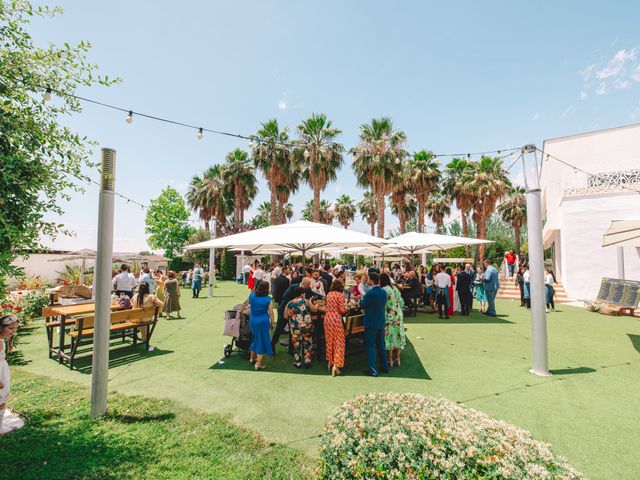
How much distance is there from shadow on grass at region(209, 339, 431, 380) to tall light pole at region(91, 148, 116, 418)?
2024 millimetres

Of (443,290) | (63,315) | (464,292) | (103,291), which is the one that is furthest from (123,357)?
(464,292)

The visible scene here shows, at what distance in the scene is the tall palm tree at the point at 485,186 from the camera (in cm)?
2578

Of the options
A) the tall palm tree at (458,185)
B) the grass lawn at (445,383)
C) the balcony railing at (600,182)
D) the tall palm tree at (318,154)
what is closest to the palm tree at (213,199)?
the tall palm tree at (318,154)

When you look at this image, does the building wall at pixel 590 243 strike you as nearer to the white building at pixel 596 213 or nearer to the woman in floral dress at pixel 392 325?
the white building at pixel 596 213

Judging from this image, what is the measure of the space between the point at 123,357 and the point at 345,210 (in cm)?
4769

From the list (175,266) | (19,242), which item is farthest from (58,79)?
(175,266)

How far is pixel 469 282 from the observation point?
11438 mm

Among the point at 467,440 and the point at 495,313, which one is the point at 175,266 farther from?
the point at 467,440

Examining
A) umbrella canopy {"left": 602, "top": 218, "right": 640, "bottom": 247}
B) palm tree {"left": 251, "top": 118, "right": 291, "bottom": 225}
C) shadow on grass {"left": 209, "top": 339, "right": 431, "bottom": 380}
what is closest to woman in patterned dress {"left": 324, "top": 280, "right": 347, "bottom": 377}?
shadow on grass {"left": 209, "top": 339, "right": 431, "bottom": 380}

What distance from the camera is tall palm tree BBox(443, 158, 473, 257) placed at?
27.6 metres

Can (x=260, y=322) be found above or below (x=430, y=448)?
above

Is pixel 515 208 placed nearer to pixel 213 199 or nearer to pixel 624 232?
pixel 624 232

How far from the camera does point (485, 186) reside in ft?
84.7

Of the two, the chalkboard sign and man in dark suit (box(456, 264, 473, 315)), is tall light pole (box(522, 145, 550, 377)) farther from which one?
the chalkboard sign
